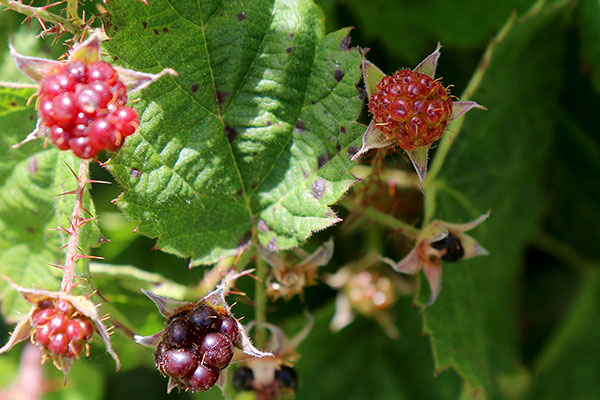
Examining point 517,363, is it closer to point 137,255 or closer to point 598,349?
point 598,349

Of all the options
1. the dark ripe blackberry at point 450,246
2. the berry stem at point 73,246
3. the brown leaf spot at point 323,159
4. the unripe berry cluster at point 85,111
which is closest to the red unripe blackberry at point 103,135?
the unripe berry cluster at point 85,111

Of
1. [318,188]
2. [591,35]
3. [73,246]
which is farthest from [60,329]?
[591,35]

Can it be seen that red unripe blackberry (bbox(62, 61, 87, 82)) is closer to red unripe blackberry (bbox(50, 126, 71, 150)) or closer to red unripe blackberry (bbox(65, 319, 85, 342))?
red unripe blackberry (bbox(50, 126, 71, 150))

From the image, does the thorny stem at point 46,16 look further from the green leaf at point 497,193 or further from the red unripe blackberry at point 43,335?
the green leaf at point 497,193

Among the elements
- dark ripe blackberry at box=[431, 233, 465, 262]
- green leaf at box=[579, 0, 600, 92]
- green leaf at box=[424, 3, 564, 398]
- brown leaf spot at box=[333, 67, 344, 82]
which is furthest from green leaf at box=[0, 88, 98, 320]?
green leaf at box=[579, 0, 600, 92]

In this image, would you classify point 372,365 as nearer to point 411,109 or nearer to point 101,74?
point 411,109

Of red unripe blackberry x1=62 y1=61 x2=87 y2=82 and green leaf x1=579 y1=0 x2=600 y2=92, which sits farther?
green leaf x1=579 y1=0 x2=600 y2=92

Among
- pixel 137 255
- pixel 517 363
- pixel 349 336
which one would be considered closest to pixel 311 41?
pixel 137 255
